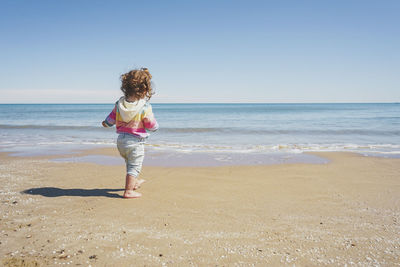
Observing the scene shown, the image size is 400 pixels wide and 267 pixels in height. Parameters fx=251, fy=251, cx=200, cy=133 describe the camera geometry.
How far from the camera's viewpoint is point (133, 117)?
3.76 metres

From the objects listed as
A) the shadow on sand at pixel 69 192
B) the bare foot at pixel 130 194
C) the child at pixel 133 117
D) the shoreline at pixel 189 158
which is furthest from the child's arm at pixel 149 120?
the shoreline at pixel 189 158

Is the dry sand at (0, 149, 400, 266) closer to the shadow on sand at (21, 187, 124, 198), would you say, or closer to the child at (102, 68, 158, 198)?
the shadow on sand at (21, 187, 124, 198)

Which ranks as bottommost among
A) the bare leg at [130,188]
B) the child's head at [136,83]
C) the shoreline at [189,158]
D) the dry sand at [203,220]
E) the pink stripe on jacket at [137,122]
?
the shoreline at [189,158]

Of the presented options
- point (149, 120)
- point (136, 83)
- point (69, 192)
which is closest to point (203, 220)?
→ point (149, 120)

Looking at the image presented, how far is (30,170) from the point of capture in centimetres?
579

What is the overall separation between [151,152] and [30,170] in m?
3.53

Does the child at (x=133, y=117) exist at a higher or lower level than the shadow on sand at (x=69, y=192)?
higher

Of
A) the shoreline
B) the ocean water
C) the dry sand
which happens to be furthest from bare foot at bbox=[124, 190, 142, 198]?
the ocean water

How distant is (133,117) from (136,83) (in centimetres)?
51

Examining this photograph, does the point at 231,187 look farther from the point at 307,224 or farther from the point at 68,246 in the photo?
the point at 68,246

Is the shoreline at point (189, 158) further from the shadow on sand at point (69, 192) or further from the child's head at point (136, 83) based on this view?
the child's head at point (136, 83)

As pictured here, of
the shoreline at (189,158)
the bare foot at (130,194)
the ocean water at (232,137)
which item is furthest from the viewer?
the ocean water at (232,137)

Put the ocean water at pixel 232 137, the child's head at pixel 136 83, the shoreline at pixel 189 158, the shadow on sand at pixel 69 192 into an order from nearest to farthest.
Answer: the child's head at pixel 136 83 < the shadow on sand at pixel 69 192 < the shoreline at pixel 189 158 < the ocean water at pixel 232 137

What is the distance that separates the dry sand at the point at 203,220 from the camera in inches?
90.7
